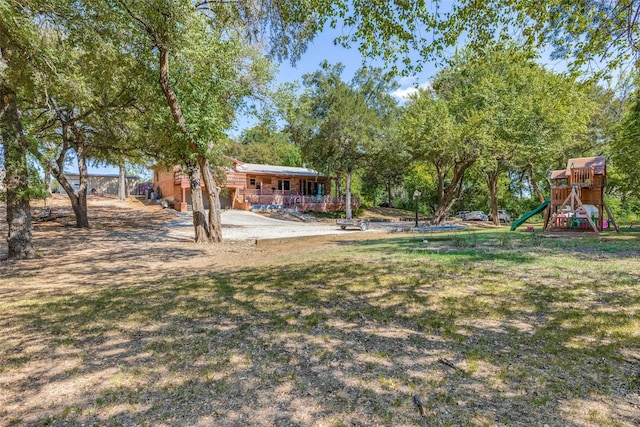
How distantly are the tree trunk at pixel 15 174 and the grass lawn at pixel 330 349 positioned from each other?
3162mm

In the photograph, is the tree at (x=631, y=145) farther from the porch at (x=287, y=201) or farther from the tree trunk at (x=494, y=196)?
the porch at (x=287, y=201)

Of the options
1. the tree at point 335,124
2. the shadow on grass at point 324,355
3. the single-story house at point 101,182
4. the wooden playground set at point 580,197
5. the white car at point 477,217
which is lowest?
the shadow on grass at point 324,355

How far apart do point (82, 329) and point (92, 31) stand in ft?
21.9

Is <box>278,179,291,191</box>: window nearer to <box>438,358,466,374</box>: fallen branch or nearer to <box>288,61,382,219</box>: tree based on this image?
<box>288,61,382,219</box>: tree

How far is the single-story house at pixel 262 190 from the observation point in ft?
98.9

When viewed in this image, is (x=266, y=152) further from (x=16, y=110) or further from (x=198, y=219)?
(x=16, y=110)

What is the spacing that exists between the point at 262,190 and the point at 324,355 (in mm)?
29810

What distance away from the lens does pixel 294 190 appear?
112ft

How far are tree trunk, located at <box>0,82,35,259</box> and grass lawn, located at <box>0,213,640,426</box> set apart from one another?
3162 mm

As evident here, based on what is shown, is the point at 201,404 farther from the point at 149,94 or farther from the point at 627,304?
the point at 149,94

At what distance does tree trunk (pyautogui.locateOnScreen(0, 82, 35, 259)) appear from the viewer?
7.77 metres

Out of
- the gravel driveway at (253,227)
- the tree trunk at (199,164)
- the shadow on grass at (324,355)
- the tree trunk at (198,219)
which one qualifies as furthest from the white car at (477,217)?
the shadow on grass at (324,355)

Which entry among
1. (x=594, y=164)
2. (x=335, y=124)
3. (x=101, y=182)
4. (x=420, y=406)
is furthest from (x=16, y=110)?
(x=101, y=182)

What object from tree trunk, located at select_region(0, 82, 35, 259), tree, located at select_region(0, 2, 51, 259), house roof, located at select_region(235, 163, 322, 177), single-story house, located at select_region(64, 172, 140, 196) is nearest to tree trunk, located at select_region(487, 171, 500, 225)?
house roof, located at select_region(235, 163, 322, 177)
